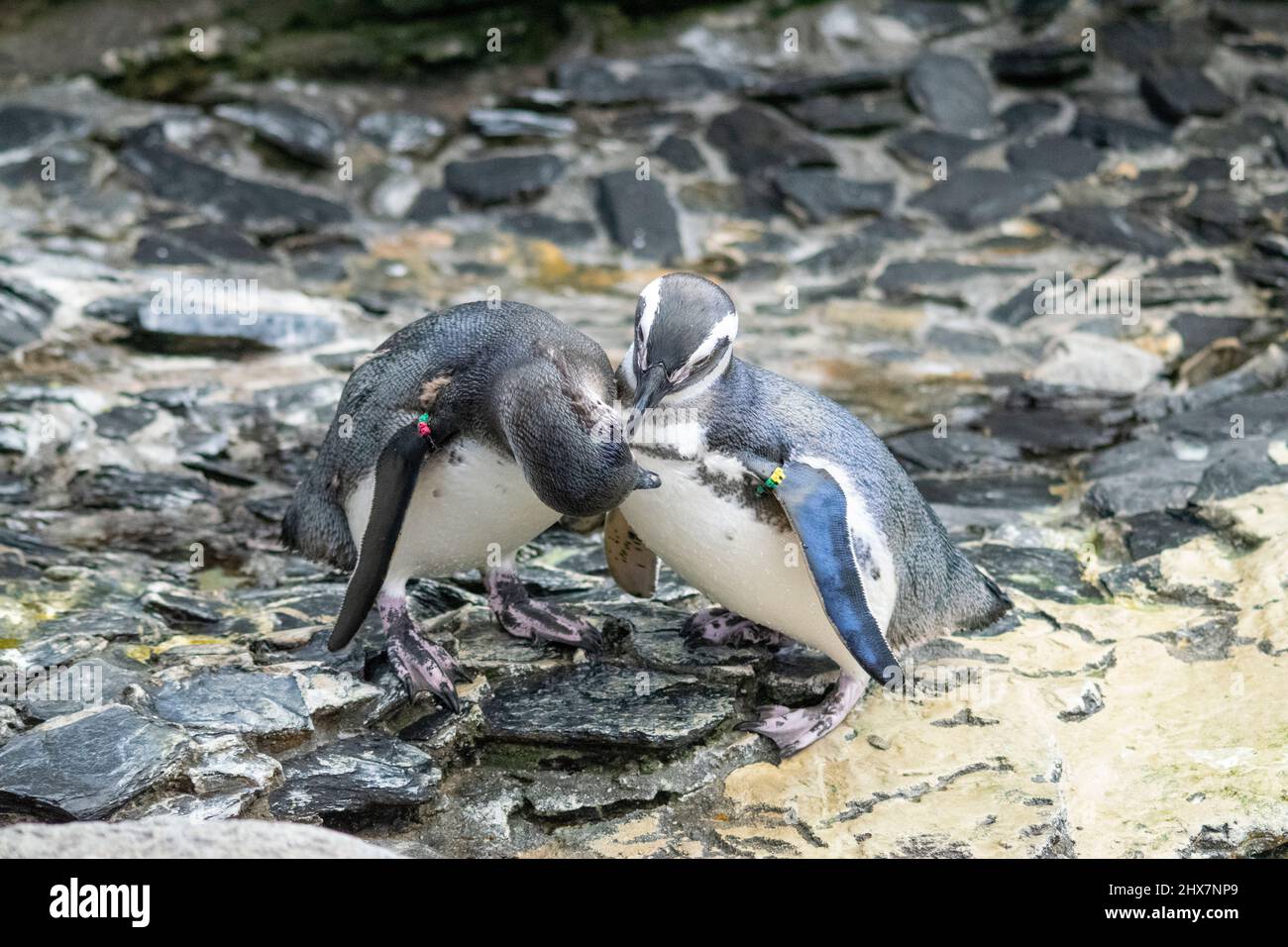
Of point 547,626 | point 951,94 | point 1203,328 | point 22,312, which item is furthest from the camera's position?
point 951,94

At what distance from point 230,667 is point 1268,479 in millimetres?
2874

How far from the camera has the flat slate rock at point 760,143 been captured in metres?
7.02

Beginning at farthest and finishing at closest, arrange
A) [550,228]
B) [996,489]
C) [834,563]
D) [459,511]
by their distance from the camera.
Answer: [550,228]
[996,489]
[459,511]
[834,563]

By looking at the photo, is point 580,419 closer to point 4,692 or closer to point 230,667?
point 230,667

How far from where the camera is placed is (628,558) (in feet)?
12.8

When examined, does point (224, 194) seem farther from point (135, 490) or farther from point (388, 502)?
point (388, 502)

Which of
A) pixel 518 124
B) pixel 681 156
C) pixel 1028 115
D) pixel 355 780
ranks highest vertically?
pixel 1028 115

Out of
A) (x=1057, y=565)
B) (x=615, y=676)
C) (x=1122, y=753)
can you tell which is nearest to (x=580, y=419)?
(x=615, y=676)

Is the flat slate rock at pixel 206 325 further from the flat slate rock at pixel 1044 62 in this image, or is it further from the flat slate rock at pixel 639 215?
the flat slate rock at pixel 1044 62

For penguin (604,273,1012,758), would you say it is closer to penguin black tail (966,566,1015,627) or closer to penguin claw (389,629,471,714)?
penguin black tail (966,566,1015,627)

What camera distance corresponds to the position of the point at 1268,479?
14.7 ft

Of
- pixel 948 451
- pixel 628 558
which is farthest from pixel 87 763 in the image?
pixel 948 451

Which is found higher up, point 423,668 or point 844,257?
point 844,257

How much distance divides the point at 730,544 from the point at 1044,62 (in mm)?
4805
